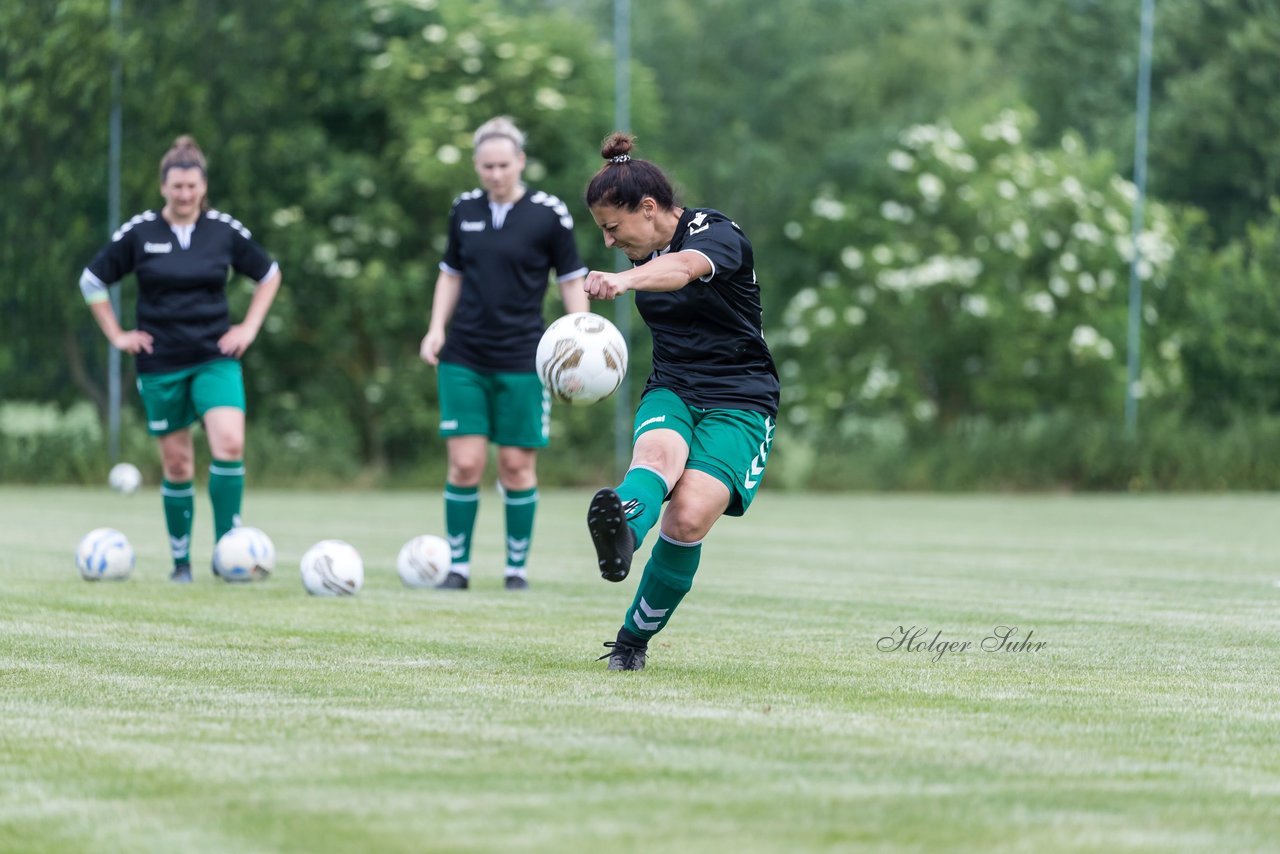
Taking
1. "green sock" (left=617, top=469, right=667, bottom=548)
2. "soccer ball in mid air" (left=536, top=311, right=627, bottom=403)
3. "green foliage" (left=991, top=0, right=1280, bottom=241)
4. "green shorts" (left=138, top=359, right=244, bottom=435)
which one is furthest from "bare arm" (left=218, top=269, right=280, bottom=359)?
"green foliage" (left=991, top=0, right=1280, bottom=241)

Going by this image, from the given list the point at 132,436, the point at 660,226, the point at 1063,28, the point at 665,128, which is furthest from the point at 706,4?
→ the point at 660,226

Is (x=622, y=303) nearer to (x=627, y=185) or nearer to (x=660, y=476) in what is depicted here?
(x=627, y=185)

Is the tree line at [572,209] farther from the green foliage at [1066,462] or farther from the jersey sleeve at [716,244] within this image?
the jersey sleeve at [716,244]

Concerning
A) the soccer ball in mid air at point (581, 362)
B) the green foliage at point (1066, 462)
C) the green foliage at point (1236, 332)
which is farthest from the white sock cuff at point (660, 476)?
the green foliage at point (1236, 332)

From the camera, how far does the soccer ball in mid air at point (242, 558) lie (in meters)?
9.67

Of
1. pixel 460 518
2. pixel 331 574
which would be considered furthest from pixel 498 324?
pixel 331 574

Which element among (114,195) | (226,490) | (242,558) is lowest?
(242,558)

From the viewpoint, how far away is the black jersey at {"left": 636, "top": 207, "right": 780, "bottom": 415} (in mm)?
6285

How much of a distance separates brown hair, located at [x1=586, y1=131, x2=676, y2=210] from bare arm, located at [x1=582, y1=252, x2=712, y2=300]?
22 centimetres

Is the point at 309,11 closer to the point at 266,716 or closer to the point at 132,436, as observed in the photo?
the point at 132,436

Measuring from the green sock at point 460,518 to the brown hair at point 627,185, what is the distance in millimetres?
3838

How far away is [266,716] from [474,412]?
473 cm

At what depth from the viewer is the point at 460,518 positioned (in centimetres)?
990

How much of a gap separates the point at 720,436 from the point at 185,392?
4476 mm
